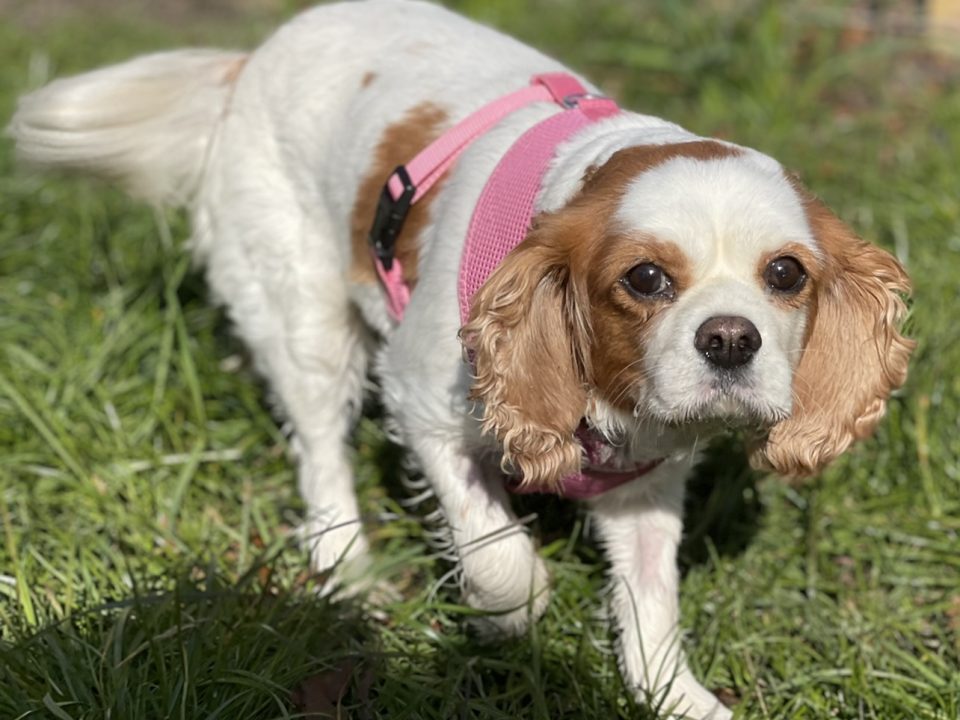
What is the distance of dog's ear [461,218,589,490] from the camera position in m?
2.55

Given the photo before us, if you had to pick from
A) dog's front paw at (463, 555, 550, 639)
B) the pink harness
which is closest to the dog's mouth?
the pink harness

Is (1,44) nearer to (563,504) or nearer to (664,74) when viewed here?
(664,74)

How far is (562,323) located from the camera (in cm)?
263

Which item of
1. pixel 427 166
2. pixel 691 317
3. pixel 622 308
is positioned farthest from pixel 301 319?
pixel 691 317

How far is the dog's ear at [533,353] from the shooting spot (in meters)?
2.55

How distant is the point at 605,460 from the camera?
2.86 m

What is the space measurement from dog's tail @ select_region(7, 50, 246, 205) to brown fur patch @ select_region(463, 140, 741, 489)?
166cm

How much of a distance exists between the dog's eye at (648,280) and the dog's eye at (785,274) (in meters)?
0.18

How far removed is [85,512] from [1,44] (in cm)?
403

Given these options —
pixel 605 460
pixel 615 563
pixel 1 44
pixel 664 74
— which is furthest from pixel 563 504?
pixel 1 44

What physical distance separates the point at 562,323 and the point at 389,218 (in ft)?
2.31

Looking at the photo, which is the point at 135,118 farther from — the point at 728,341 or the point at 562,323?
the point at 728,341

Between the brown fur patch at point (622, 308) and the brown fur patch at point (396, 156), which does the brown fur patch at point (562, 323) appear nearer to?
the brown fur patch at point (622, 308)

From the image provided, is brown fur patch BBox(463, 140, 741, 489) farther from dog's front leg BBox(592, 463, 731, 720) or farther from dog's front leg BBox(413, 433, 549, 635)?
dog's front leg BBox(592, 463, 731, 720)
